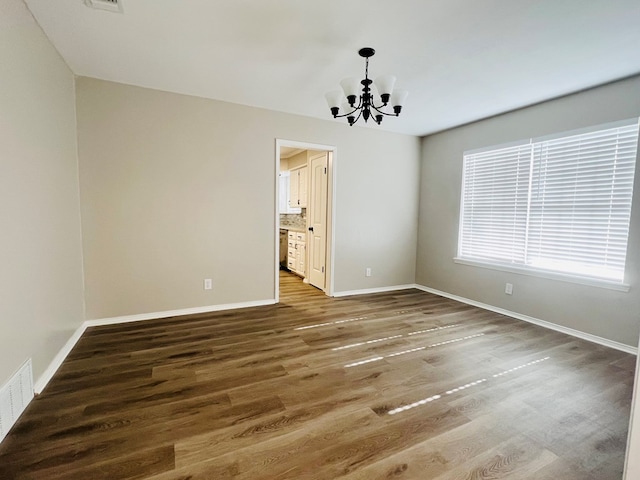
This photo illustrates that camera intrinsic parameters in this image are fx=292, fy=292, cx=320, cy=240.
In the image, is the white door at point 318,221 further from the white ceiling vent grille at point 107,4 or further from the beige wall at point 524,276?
the white ceiling vent grille at point 107,4

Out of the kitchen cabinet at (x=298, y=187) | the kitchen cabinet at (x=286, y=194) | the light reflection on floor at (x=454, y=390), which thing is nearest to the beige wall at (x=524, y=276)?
the light reflection on floor at (x=454, y=390)

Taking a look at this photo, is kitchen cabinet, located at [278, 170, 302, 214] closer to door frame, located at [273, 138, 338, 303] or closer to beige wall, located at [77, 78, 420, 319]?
door frame, located at [273, 138, 338, 303]

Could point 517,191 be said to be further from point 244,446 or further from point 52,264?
point 52,264

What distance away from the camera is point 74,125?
2.87 meters

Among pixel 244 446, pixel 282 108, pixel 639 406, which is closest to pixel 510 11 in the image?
pixel 639 406

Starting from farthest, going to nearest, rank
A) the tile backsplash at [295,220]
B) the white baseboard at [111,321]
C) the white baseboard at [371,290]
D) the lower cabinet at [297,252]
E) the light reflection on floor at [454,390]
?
the tile backsplash at [295,220] < the lower cabinet at [297,252] < the white baseboard at [371,290] < the white baseboard at [111,321] < the light reflection on floor at [454,390]

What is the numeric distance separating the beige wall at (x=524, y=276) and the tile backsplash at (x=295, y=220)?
2.58 m

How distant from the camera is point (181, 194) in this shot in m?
3.40

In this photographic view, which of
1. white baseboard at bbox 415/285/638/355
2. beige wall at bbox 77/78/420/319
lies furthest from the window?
beige wall at bbox 77/78/420/319

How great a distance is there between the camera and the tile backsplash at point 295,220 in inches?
257

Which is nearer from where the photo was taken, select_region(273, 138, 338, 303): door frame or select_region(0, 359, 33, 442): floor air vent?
select_region(0, 359, 33, 442): floor air vent

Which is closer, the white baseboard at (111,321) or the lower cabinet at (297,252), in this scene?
the white baseboard at (111,321)

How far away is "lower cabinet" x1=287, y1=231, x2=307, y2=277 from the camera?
5.57m

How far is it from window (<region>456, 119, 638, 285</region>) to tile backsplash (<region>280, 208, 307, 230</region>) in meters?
3.32
